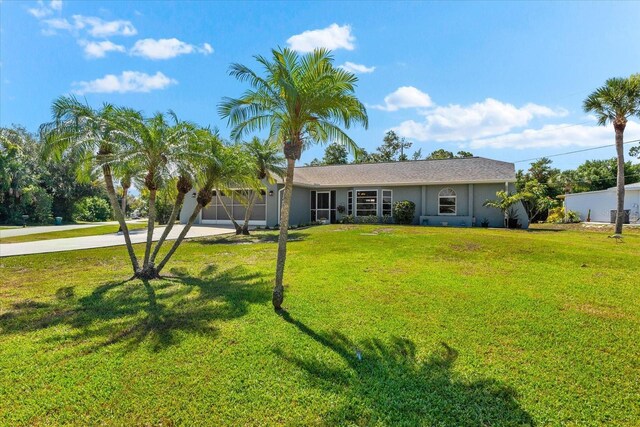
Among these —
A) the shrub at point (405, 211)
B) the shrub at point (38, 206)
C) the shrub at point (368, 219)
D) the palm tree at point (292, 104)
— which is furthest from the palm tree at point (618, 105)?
the shrub at point (38, 206)

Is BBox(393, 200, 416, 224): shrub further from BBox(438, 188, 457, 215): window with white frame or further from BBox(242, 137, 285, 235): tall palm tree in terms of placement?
BBox(242, 137, 285, 235): tall palm tree

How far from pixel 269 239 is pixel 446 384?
12623 millimetres

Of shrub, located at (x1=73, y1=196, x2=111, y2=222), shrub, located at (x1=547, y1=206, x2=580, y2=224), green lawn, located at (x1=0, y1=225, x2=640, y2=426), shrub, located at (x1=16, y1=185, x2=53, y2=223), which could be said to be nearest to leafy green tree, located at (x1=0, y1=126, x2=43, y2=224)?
shrub, located at (x1=16, y1=185, x2=53, y2=223)

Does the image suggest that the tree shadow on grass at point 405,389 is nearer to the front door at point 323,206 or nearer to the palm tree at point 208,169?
the palm tree at point 208,169

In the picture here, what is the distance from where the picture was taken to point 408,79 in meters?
18.0

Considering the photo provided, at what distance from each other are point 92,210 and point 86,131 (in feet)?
115

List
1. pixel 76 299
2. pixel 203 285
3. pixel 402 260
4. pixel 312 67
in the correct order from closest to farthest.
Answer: pixel 312 67 → pixel 76 299 → pixel 203 285 → pixel 402 260

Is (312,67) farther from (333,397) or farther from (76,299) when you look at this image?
(76,299)

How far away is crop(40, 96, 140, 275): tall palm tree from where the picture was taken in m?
8.17

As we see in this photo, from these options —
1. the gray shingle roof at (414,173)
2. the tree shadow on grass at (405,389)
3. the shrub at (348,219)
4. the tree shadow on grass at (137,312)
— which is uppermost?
the gray shingle roof at (414,173)

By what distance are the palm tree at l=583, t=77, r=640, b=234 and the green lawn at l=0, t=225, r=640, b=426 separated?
11538 millimetres

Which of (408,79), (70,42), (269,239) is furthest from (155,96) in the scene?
(408,79)

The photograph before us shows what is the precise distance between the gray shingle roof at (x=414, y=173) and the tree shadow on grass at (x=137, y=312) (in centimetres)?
1489

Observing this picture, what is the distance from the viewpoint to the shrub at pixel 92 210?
34716 millimetres
